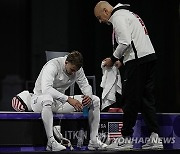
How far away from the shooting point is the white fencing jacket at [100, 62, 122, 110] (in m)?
4.95

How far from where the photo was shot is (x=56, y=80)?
4.51 meters

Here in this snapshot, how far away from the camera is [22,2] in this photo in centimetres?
698

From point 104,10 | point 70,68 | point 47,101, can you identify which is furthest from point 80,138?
point 104,10

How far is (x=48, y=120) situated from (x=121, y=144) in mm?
695

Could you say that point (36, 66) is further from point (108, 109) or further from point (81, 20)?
point (108, 109)

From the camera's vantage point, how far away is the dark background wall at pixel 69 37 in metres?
6.86

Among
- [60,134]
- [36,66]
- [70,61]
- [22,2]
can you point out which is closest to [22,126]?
[60,134]

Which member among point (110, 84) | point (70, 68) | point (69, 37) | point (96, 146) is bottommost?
point (96, 146)

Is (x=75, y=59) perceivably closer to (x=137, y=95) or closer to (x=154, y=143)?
(x=137, y=95)

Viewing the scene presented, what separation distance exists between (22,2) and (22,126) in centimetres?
310

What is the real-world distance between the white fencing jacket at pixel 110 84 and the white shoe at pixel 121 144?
0.73 m

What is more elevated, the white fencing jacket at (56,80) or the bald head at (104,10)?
the bald head at (104,10)

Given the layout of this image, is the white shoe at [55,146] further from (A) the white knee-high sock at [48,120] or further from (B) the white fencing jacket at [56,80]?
(B) the white fencing jacket at [56,80]

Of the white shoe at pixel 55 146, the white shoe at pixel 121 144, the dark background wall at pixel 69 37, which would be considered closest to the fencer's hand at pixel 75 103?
the white shoe at pixel 55 146
